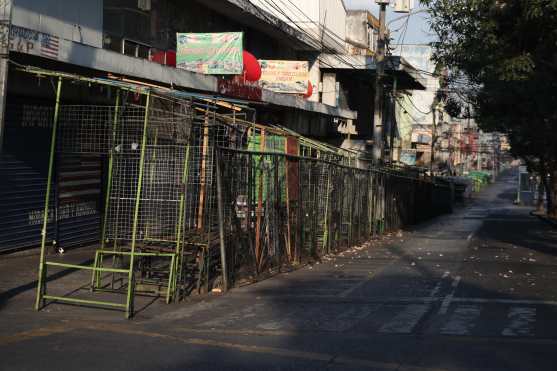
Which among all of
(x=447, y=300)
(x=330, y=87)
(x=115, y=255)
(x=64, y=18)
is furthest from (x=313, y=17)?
(x=115, y=255)

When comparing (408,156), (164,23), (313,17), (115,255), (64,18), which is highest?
(313,17)

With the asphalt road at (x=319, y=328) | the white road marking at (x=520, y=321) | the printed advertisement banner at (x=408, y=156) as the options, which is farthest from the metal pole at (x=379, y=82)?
the printed advertisement banner at (x=408, y=156)

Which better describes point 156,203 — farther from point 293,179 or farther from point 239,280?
point 293,179

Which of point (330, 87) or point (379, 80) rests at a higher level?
point (330, 87)

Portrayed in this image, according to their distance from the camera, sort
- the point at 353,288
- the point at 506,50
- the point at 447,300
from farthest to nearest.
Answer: the point at 506,50 < the point at 353,288 < the point at 447,300

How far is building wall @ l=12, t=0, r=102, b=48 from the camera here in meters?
13.4

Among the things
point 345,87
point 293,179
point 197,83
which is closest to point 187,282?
Result: point 293,179

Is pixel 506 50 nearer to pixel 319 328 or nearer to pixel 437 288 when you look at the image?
pixel 437 288

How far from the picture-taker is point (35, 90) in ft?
44.4

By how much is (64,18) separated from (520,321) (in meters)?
10.2

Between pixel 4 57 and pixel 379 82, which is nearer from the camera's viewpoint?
pixel 4 57

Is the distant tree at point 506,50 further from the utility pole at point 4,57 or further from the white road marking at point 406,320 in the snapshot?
the utility pole at point 4,57

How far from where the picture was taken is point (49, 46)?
12273 mm

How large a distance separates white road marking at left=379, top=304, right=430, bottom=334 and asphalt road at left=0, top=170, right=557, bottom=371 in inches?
0.6
